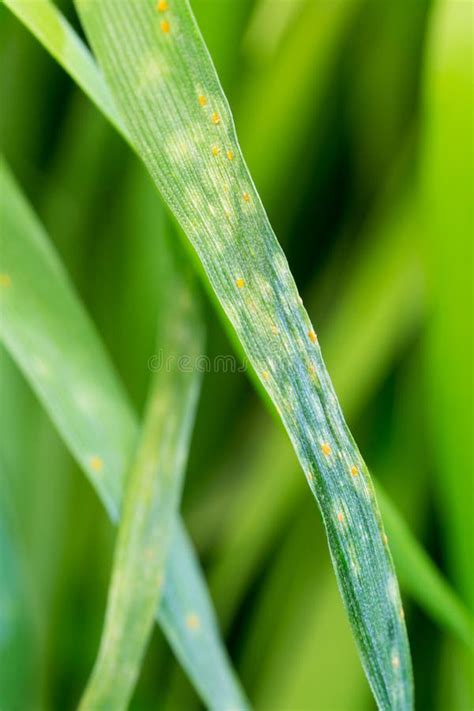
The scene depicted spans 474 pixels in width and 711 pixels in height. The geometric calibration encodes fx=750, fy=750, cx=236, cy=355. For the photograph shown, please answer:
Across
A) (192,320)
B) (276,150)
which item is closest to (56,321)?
(192,320)

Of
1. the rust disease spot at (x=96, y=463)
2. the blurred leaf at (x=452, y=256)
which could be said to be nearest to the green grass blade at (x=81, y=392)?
the rust disease spot at (x=96, y=463)

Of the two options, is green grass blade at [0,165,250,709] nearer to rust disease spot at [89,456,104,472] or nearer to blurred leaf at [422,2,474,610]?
rust disease spot at [89,456,104,472]

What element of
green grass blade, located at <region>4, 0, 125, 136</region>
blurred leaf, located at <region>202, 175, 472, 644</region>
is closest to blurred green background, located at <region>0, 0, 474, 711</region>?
blurred leaf, located at <region>202, 175, 472, 644</region>

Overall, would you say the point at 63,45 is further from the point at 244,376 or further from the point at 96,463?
the point at 244,376

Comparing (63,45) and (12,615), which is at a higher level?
(63,45)

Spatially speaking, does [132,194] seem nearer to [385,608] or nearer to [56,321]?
[56,321]

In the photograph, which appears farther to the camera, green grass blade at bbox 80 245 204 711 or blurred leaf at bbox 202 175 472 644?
blurred leaf at bbox 202 175 472 644

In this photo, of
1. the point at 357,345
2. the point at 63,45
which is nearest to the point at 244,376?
the point at 357,345
